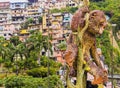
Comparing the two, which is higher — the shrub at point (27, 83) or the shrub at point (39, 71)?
the shrub at point (27, 83)

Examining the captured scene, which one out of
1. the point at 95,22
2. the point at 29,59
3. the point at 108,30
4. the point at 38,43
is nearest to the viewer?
the point at 95,22

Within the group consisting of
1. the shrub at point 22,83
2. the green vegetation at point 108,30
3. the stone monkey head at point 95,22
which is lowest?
the green vegetation at point 108,30

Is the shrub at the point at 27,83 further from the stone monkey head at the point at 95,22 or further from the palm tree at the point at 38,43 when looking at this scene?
the stone monkey head at the point at 95,22

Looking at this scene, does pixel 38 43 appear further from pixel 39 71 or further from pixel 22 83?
pixel 22 83

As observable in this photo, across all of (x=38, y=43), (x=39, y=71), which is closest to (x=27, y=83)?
(x=39, y=71)

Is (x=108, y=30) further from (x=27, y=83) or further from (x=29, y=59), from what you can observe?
(x=27, y=83)

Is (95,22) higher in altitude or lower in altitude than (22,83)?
higher

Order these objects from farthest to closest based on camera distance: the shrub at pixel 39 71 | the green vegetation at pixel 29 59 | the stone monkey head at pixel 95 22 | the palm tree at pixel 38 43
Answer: the palm tree at pixel 38 43 → the green vegetation at pixel 29 59 → the shrub at pixel 39 71 → the stone monkey head at pixel 95 22

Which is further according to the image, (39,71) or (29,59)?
(29,59)

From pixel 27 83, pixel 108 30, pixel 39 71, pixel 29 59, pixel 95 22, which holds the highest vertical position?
pixel 95 22

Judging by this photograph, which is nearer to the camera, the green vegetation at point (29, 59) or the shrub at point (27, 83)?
the shrub at point (27, 83)

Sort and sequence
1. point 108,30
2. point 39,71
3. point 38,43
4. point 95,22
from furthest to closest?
point 108,30 → point 38,43 → point 39,71 → point 95,22

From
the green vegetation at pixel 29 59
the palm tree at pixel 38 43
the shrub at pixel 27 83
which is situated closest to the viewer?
the shrub at pixel 27 83

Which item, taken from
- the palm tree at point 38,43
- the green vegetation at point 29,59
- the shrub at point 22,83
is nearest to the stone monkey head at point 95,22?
the shrub at point 22,83
